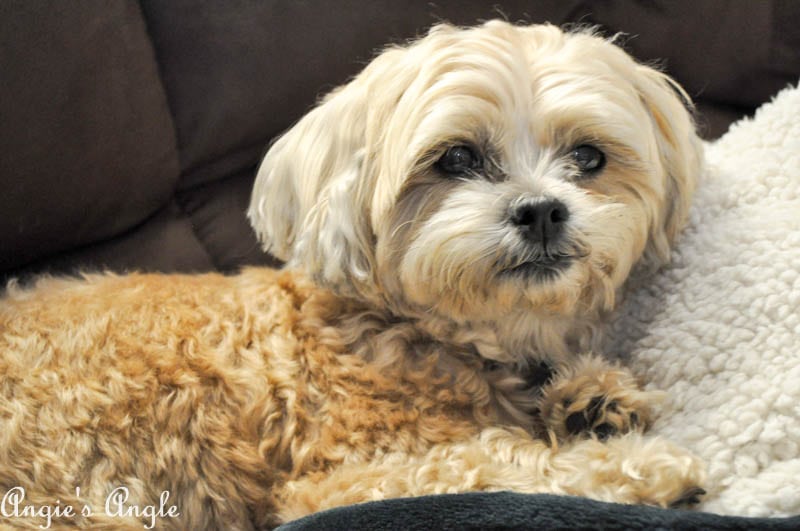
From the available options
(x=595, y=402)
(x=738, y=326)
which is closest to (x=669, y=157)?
(x=738, y=326)

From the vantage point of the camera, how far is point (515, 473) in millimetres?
1437

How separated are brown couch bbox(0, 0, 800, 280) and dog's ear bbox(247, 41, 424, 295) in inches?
17.3

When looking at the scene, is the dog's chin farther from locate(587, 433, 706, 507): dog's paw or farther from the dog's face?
locate(587, 433, 706, 507): dog's paw

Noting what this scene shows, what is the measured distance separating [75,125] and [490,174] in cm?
95

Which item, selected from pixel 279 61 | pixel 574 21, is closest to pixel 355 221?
pixel 279 61

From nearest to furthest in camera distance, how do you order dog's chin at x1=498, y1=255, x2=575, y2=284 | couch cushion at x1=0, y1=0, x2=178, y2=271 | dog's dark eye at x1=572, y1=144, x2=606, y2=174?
1. dog's chin at x1=498, y1=255, x2=575, y2=284
2. dog's dark eye at x1=572, y1=144, x2=606, y2=174
3. couch cushion at x1=0, y1=0, x2=178, y2=271

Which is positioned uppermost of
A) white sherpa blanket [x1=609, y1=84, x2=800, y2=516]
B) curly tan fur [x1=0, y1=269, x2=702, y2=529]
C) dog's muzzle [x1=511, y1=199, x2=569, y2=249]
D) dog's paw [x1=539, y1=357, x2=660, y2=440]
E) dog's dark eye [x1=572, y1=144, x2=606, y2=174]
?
dog's dark eye [x1=572, y1=144, x2=606, y2=174]

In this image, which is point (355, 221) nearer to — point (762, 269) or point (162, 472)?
point (162, 472)

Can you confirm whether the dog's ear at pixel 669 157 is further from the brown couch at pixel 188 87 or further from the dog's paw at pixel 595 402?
the brown couch at pixel 188 87

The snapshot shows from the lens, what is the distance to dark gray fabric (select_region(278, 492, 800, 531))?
1174 mm

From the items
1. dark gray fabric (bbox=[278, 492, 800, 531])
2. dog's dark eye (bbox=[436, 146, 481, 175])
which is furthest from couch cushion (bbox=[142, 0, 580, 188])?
dark gray fabric (bbox=[278, 492, 800, 531])

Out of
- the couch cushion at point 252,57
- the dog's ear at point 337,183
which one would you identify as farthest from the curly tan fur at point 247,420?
the couch cushion at point 252,57

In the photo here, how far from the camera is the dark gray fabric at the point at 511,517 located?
117cm

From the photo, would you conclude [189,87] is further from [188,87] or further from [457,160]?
[457,160]
